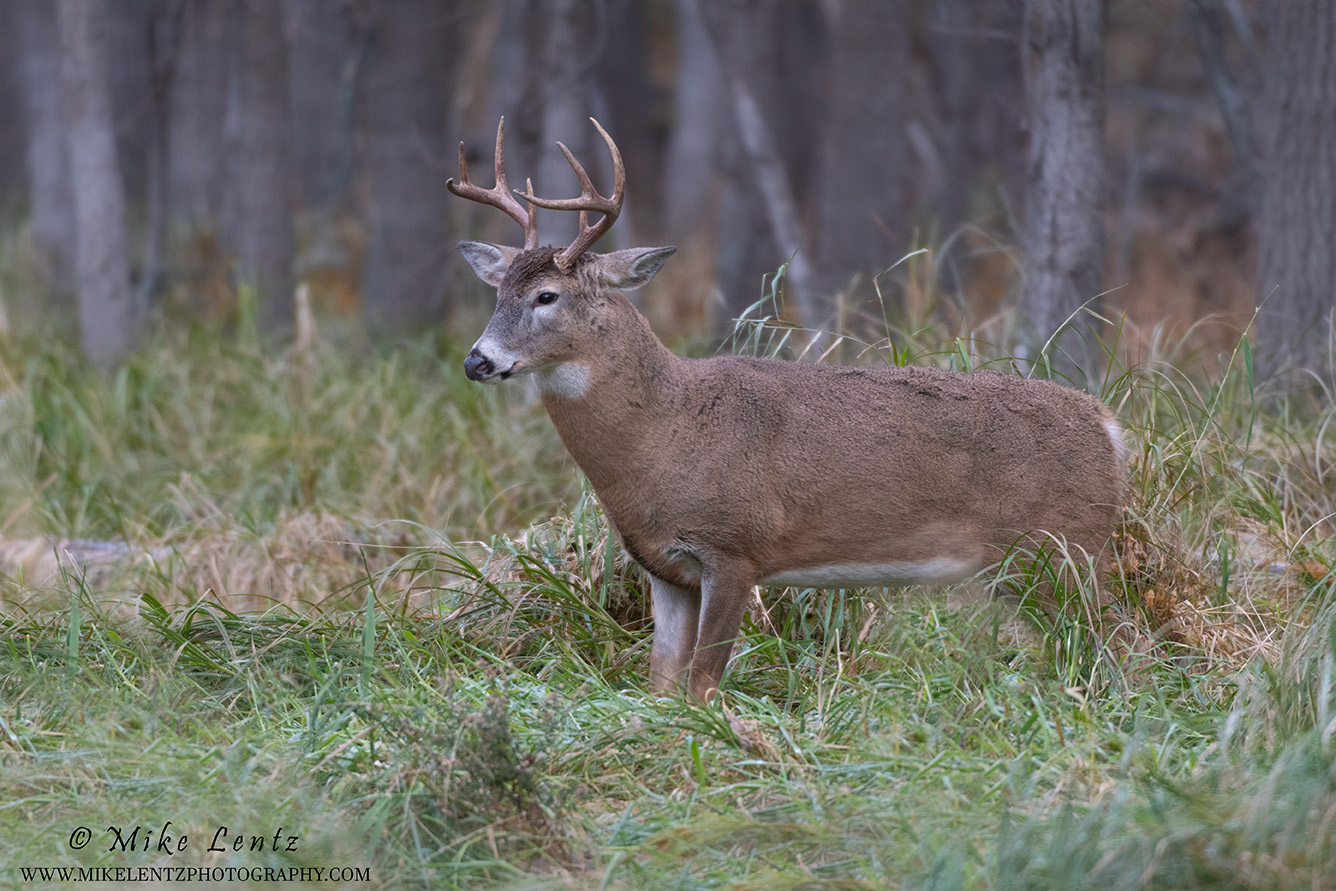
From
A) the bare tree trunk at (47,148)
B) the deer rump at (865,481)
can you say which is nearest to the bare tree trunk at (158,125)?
the bare tree trunk at (47,148)

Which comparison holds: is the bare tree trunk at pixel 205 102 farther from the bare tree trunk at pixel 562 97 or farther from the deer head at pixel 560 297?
the deer head at pixel 560 297

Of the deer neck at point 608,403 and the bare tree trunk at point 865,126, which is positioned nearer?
the deer neck at point 608,403

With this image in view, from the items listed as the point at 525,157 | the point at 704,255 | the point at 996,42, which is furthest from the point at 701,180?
the point at 525,157

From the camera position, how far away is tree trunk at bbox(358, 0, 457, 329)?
11.1 m

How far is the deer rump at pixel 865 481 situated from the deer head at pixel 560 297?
1.14 feet

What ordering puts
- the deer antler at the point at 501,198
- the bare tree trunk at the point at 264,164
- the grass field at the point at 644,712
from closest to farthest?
the grass field at the point at 644,712
the deer antler at the point at 501,198
the bare tree trunk at the point at 264,164

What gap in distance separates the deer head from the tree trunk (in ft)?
20.8

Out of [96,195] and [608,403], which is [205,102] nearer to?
[96,195]

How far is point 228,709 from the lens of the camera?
4332mm

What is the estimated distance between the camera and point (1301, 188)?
7.30 m

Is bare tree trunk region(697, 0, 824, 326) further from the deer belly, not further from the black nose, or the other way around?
the black nose

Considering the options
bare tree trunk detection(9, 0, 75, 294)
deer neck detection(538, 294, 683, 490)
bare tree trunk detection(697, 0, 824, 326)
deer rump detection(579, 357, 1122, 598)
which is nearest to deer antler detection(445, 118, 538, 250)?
deer neck detection(538, 294, 683, 490)

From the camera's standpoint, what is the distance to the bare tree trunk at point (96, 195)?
30.2 feet

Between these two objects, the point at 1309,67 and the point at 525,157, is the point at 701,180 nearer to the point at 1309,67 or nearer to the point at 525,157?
the point at 525,157
